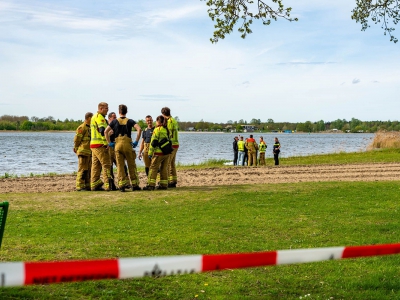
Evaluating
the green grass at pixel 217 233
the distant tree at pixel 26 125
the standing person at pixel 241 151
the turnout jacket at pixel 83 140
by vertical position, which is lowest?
the green grass at pixel 217 233

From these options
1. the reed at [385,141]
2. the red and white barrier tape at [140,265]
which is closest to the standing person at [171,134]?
the red and white barrier tape at [140,265]

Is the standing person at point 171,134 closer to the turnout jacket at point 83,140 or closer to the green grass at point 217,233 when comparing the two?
the green grass at point 217,233

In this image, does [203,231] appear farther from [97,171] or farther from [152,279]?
[97,171]

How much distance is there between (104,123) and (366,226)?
7.03 meters

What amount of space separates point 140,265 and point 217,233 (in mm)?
5489

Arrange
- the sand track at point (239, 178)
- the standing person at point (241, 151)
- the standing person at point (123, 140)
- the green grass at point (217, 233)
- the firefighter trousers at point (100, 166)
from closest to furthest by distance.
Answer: the green grass at point (217, 233) → the standing person at point (123, 140) → the firefighter trousers at point (100, 166) → the sand track at point (239, 178) → the standing person at point (241, 151)

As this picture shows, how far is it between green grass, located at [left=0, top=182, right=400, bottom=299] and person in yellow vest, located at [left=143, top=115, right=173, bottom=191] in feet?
2.54

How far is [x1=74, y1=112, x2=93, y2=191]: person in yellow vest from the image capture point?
560 inches

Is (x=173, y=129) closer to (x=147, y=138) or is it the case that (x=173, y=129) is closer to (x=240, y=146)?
(x=147, y=138)

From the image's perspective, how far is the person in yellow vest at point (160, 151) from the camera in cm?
1377

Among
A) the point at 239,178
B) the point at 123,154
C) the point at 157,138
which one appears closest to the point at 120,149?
the point at 123,154

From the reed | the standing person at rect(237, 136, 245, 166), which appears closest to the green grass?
the standing person at rect(237, 136, 245, 166)

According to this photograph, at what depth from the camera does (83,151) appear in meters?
14.2

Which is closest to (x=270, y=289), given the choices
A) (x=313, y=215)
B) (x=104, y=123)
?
(x=313, y=215)
